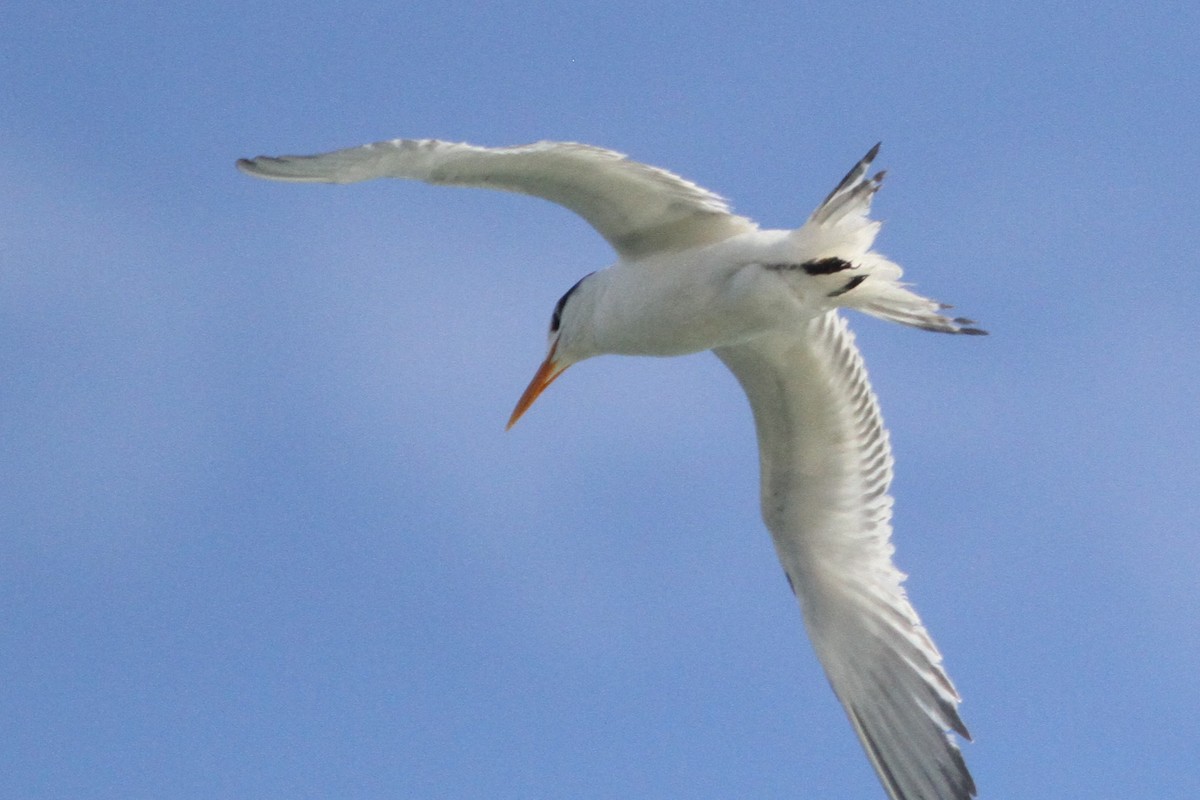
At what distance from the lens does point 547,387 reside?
25.1ft

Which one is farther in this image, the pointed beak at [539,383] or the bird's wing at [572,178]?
the pointed beak at [539,383]

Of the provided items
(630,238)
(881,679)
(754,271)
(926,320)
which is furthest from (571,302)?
(881,679)

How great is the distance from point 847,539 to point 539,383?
1.76m

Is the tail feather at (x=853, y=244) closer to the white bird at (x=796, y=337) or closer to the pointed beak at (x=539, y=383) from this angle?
the white bird at (x=796, y=337)

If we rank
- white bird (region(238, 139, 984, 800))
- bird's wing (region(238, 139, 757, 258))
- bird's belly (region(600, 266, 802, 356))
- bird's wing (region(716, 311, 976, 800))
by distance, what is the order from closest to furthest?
bird's wing (region(238, 139, 757, 258)) → white bird (region(238, 139, 984, 800)) → bird's belly (region(600, 266, 802, 356)) → bird's wing (region(716, 311, 976, 800))

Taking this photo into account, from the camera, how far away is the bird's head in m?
7.20

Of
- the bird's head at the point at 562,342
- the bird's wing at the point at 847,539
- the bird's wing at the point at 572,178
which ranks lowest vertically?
the bird's wing at the point at 847,539

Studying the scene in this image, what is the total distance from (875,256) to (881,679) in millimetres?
2200

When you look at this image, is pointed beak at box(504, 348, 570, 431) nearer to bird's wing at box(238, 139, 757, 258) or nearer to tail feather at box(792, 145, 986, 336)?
bird's wing at box(238, 139, 757, 258)

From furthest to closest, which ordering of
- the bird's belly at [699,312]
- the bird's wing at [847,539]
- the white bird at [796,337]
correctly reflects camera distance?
the bird's wing at [847,539], the bird's belly at [699,312], the white bird at [796,337]

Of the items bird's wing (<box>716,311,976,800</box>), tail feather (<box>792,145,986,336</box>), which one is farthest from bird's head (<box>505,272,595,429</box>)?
tail feather (<box>792,145,986,336</box>)

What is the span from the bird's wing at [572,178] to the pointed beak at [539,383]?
Result: 0.80 m

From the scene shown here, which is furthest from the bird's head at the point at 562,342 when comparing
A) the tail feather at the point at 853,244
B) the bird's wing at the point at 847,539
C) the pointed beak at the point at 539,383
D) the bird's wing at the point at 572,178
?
the tail feather at the point at 853,244

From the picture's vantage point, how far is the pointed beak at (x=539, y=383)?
296 inches
